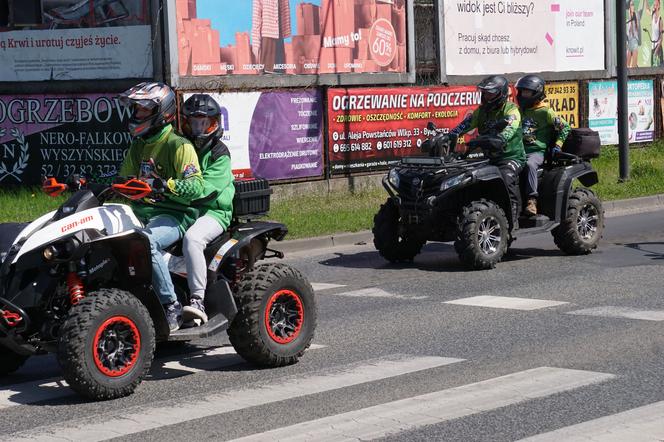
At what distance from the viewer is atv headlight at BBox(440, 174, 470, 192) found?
508 inches

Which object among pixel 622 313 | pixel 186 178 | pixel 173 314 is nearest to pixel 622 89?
pixel 622 313

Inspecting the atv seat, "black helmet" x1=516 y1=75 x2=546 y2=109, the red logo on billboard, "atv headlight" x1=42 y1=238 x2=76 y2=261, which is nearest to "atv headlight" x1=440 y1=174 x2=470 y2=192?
"black helmet" x1=516 y1=75 x2=546 y2=109

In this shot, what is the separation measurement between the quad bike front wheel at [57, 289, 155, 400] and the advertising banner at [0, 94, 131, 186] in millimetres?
11702

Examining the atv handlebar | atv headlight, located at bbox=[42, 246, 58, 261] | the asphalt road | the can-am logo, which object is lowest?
the asphalt road

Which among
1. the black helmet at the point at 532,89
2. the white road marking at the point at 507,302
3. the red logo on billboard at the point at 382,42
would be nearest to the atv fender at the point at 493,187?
the black helmet at the point at 532,89

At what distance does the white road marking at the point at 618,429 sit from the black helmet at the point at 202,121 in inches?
125

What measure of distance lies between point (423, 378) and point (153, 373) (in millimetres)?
1768

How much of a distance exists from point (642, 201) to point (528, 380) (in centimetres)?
1267

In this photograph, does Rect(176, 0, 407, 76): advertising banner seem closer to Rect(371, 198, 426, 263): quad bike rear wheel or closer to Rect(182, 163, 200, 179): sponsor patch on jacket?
Rect(371, 198, 426, 263): quad bike rear wheel

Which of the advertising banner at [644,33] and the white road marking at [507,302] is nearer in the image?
the white road marking at [507,302]

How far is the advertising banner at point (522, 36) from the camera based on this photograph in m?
23.7

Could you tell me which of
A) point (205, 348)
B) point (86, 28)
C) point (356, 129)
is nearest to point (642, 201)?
point (356, 129)

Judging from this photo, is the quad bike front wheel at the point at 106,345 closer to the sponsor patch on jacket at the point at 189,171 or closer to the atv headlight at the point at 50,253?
the atv headlight at the point at 50,253

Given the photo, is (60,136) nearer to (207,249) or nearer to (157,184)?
(207,249)
